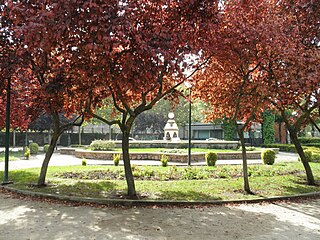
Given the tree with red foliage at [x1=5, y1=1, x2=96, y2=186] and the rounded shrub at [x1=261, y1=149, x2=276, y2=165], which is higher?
the tree with red foliage at [x1=5, y1=1, x2=96, y2=186]

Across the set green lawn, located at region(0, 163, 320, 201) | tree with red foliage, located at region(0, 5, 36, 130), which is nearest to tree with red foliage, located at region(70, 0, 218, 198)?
tree with red foliage, located at region(0, 5, 36, 130)

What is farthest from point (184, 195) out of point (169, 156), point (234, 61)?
point (169, 156)

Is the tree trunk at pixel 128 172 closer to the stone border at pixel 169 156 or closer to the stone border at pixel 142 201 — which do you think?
the stone border at pixel 142 201

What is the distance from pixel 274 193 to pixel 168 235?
4.67 meters

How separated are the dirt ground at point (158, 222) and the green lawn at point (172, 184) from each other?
1065 millimetres

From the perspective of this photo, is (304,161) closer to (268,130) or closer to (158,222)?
(158,222)

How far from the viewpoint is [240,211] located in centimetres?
704

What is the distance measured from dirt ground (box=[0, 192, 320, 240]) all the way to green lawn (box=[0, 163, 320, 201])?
1065 millimetres

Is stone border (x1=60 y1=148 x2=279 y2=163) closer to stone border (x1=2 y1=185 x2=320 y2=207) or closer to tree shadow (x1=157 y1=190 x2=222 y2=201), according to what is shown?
tree shadow (x1=157 y1=190 x2=222 y2=201)

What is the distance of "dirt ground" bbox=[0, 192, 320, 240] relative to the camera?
531 centimetres

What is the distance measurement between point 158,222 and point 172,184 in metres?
3.84

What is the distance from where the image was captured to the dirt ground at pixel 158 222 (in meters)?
5.31

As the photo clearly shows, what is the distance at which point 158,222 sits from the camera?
19.8ft

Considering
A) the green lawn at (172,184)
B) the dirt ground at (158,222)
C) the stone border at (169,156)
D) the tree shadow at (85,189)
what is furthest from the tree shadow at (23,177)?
the stone border at (169,156)
